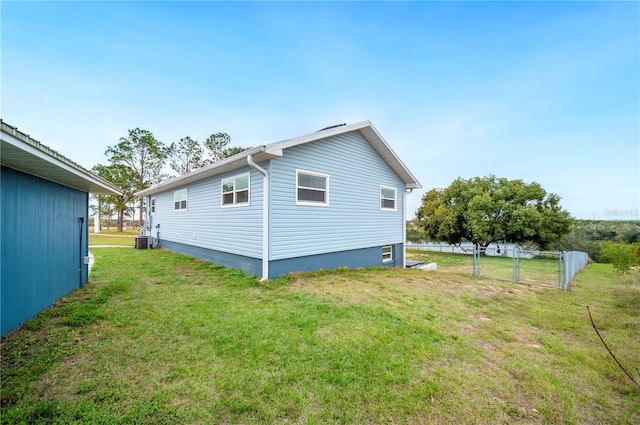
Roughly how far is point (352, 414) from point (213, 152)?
32753mm

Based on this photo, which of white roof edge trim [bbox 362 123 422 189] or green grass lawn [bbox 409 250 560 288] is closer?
green grass lawn [bbox 409 250 560 288]

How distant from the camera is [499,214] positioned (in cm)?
1877

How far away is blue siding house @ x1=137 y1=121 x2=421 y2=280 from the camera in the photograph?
22.4 feet

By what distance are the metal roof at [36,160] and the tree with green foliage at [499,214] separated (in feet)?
Answer: 66.3

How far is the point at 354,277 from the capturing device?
25.1 feet

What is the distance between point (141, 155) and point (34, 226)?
29.0 m

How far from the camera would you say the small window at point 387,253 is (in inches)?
422

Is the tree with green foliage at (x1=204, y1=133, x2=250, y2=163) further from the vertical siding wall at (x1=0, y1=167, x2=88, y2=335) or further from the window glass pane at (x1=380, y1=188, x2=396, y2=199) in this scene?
the vertical siding wall at (x1=0, y1=167, x2=88, y2=335)

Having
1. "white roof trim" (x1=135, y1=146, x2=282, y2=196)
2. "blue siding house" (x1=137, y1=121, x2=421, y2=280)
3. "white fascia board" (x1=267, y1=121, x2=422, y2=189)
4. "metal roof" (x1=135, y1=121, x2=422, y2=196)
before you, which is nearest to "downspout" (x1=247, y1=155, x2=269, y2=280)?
"blue siding house" (x1=137, y1=121, x2=421, y2=280)

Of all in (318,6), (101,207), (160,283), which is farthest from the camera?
(101,207)

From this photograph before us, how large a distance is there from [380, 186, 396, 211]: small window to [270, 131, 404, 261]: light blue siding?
8.5 inches

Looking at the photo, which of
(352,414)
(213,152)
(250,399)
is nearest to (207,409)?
(250,399)

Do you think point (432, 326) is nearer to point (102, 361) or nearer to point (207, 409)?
point (207, 409)

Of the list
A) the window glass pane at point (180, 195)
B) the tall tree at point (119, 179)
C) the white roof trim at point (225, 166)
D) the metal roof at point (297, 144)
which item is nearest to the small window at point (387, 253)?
the metal roof at point (297, 144)
